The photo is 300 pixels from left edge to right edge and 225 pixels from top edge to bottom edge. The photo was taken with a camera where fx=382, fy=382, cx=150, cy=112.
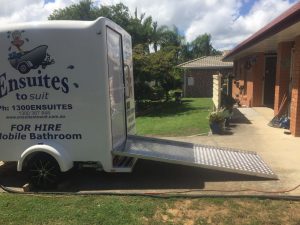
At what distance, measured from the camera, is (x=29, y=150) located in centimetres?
637

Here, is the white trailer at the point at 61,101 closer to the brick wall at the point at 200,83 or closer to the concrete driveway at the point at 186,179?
the concrete driveway at the point at 186,179

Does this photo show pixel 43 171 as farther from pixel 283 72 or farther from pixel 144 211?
pixel 283 72

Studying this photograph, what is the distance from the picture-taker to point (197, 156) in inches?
278

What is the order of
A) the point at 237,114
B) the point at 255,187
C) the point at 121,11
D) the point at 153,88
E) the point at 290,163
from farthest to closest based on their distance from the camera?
the point at 121,11, the point at 153,88, the point at 237,114, the point at 290,163, the point at 255,187

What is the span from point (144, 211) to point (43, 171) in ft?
6.93

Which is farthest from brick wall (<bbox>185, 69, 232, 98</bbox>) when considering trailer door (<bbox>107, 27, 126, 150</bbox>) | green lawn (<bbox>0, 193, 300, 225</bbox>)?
green lawn (<bbox>0, 193, 300, 225</bbox>)

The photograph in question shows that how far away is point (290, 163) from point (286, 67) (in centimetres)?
582

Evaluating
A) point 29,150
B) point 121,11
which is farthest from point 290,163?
point 121,11

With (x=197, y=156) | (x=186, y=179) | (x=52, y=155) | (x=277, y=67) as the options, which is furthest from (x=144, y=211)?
(x=277, y=67)

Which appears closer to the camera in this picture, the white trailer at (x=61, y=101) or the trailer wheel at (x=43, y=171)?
the white trailer at (x=61, y=101)

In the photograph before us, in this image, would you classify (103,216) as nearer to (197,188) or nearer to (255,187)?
(197,188)

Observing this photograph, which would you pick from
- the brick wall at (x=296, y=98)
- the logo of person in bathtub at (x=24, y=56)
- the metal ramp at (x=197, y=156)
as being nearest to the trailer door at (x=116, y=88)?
the metal ramp at (x=197, y=156)

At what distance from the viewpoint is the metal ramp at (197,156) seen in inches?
257

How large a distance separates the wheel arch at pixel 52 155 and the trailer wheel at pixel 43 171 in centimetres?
13
